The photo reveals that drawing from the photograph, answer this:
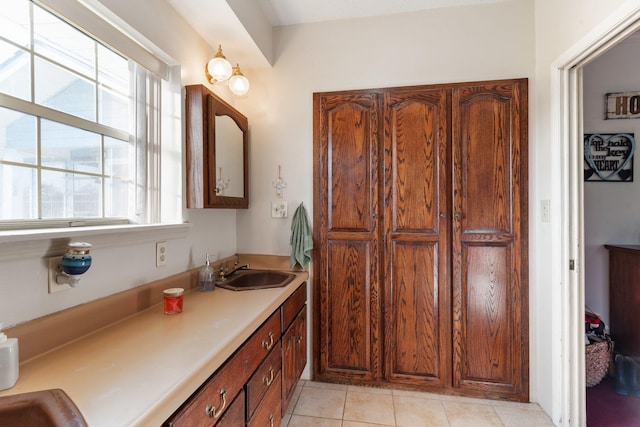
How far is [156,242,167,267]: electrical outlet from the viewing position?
1.42 meters

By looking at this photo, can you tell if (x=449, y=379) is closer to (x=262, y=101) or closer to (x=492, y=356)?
(x=492, y=356)

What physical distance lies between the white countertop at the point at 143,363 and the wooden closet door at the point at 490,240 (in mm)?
1404

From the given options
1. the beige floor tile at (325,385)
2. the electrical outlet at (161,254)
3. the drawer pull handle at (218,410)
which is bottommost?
the beige floor tile at (325,385)

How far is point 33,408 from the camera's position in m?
0.63

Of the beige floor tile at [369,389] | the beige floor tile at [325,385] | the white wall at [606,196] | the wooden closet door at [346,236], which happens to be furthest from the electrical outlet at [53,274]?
the white wall at [606,196]

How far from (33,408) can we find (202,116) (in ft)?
4.39

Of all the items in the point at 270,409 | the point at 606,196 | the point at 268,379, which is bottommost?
the point at 270,409

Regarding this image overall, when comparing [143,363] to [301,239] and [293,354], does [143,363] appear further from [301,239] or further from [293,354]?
[301,239]

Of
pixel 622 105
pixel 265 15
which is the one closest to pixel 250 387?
pixel 265 15

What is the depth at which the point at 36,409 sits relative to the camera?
63cm

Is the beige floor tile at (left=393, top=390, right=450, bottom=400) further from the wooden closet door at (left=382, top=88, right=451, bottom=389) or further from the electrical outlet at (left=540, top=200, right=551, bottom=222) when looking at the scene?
the electrical outlet at (left=540, top=200, right=551, bottom=222)

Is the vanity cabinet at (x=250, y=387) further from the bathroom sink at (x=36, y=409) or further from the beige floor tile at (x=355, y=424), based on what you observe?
the beige floor tile at (x=355, y=424)

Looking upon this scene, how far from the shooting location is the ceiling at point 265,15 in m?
1.66

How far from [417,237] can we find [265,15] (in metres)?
1.84
